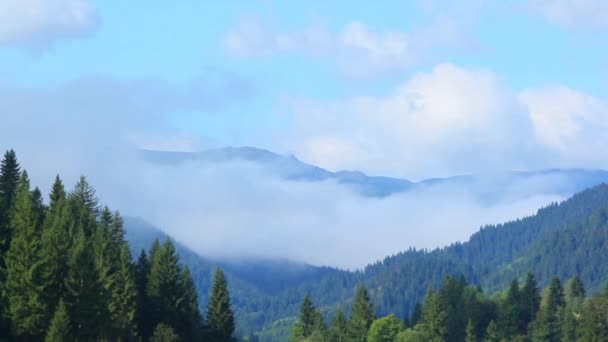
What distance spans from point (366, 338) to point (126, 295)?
84.8 metres

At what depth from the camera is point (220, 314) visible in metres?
147

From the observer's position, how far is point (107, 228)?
133000 mm

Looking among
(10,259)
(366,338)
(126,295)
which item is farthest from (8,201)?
(366,338)

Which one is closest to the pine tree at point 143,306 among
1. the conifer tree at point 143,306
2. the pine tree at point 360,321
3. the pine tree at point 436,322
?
the conifer tree at point 143,306

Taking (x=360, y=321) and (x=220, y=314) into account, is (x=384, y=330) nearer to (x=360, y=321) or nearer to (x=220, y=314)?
(x=360, y=321)

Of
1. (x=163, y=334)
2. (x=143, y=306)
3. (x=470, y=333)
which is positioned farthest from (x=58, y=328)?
(x=470, y=333)

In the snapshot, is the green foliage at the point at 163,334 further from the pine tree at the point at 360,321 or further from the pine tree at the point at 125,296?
the pine tree at the point at 360,321

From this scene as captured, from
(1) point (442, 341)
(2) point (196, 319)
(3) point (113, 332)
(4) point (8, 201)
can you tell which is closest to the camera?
(3) point (113, 332)

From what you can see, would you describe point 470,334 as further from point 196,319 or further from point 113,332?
point 113,332

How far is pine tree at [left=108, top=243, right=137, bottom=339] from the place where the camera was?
115 meters

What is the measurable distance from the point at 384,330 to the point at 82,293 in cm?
10567

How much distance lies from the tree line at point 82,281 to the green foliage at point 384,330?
1818 inches

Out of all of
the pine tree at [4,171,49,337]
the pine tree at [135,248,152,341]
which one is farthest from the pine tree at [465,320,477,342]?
the pine tree at [4,171,49,337]

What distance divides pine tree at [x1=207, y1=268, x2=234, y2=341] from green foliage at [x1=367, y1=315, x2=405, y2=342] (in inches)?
1956
